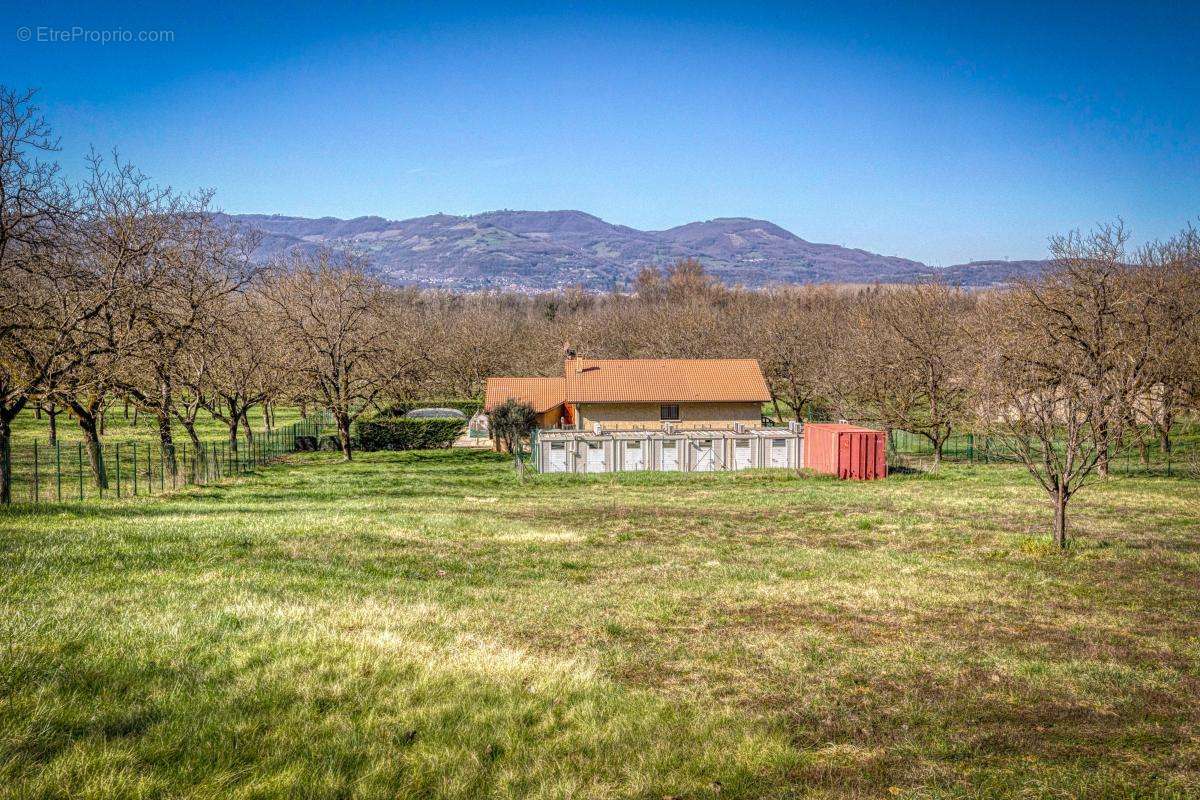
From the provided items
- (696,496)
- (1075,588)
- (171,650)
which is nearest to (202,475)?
(696,496)

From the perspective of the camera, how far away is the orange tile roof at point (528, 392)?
47.7 meters

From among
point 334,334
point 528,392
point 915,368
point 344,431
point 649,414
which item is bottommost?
point 344,431

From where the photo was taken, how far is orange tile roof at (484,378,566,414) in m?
47.7

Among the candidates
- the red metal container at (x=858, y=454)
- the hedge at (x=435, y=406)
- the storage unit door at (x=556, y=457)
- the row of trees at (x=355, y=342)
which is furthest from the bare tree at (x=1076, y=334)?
the hedge at (x=435, y=406)

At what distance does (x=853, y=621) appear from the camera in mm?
9875

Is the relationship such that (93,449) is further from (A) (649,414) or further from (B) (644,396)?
(A) (649,414)

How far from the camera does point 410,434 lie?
48406mm

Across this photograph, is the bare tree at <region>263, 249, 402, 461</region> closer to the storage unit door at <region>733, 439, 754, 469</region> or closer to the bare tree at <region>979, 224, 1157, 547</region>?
the storage unit door at <region>733, 439, 754, 469</region>

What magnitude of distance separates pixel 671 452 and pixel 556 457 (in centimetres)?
553

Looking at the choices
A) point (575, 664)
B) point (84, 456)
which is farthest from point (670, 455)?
point (575, 664)

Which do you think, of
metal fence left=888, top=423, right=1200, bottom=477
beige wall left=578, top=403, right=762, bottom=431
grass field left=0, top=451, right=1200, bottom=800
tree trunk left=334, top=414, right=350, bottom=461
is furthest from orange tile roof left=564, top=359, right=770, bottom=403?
grass field left=0, top=451, right=1200, bottom=800

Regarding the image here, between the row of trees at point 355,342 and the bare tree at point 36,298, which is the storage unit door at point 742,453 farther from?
the bare tree at point 36,298

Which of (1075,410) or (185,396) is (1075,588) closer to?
(1075,410)

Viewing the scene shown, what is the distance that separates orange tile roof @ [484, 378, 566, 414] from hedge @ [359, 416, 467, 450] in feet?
9.43
